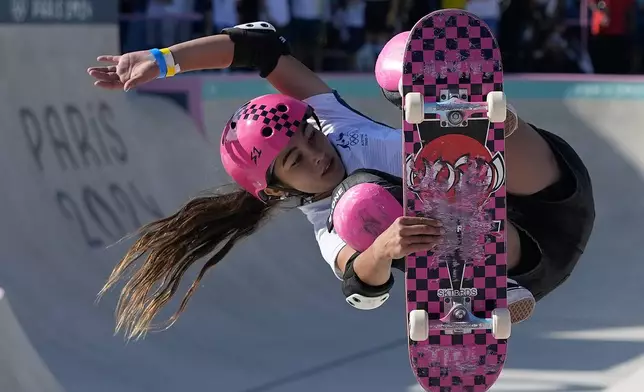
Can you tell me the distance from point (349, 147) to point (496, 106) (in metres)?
0.70

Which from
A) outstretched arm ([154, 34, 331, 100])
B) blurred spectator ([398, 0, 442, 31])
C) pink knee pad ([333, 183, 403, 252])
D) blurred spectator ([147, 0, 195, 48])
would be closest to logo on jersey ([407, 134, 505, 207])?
pink knee pad ([333, 183, 403, 252])

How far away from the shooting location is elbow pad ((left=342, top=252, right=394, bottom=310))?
4.04 meters

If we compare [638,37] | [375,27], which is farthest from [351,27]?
[638,37]

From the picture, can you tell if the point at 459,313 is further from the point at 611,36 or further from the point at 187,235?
the point at 611,36

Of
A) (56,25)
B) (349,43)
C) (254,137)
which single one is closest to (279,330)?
(56,25)

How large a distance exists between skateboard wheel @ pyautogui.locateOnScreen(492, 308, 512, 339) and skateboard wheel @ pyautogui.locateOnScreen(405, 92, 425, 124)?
751mm

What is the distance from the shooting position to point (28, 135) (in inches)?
330

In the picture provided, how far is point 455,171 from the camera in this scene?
13.0 ft

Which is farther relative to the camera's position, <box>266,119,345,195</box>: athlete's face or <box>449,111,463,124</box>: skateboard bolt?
<box>266,119,345,195</box>: athlete's face

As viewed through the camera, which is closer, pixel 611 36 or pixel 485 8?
pixel 485 8

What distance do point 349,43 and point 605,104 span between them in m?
3.21

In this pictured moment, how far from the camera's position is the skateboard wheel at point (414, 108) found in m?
3.89

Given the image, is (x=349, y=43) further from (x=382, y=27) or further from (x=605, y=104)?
(x=605, y=104)

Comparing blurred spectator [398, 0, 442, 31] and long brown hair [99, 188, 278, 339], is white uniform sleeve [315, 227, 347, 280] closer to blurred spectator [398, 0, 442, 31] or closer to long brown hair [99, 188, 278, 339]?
long brown hair [99, 188, 278, 339]
